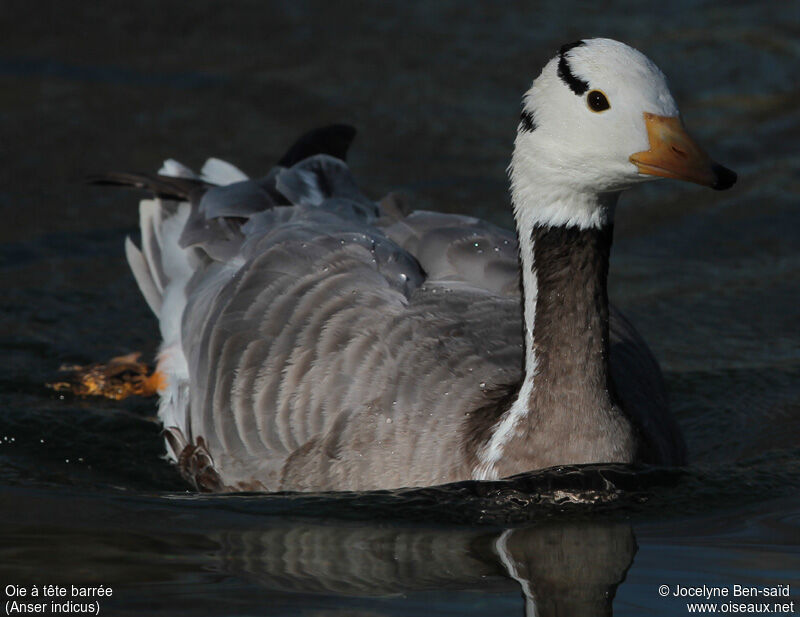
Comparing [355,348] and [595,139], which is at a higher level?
[595,139]

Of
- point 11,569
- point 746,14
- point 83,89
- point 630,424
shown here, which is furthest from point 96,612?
point 746,14

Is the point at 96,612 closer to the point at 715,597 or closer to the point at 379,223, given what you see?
the point at 715,597

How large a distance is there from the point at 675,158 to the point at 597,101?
1.34 feet

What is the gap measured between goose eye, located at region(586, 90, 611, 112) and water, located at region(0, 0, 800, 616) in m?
1.51

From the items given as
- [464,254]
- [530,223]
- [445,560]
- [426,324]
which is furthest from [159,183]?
[445,560]

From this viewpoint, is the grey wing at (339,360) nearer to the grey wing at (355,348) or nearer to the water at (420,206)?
the grey wing at (355,348)

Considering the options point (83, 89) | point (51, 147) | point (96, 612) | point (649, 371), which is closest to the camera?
point (96, 612)

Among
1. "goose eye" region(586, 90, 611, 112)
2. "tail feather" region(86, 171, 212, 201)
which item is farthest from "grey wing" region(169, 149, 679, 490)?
"goose eye" region(586, 90, 611, 112)

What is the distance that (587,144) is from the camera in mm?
5328

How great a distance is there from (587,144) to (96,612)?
8.33ft

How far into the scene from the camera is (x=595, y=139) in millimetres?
5309

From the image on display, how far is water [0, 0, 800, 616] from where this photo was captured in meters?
5.45

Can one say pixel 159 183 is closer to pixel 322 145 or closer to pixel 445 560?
pixel 322 145

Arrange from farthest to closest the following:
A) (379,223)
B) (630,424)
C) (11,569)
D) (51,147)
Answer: (51,147), (379,223), (630,424), (11,569)
